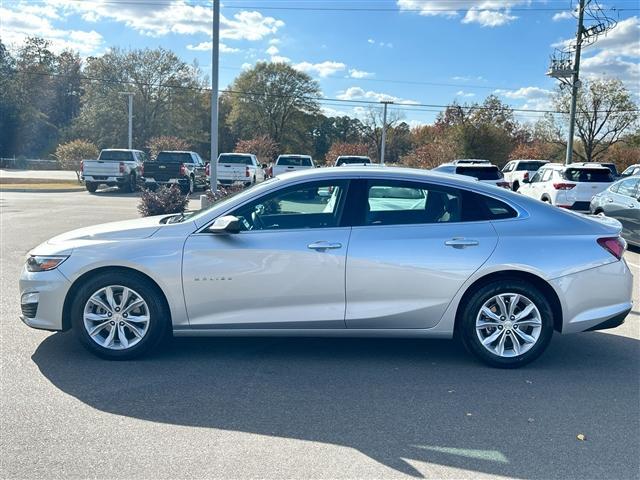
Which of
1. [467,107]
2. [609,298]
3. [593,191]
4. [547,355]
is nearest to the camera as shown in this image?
[609,298]

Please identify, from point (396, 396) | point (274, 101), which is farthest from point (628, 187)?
point (274, 101)

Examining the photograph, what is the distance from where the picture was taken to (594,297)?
15.5ft

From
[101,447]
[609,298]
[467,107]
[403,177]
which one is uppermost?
[467,107]

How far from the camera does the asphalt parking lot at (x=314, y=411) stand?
3.28 meters

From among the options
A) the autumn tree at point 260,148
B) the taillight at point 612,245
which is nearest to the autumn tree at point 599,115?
the autumn tree at point 260,148

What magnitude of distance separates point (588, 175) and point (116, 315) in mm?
14971

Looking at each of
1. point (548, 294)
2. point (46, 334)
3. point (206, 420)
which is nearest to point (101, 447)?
point (206, 420)

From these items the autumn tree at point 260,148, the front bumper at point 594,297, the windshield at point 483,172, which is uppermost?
the autumn tree at point 260,148

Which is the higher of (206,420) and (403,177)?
(403,177)

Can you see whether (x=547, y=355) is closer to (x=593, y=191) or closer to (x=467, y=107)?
(x=593, y=191)

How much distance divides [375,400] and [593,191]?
558 inches

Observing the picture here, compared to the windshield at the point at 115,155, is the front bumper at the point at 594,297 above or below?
below

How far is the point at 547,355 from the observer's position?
204 inches

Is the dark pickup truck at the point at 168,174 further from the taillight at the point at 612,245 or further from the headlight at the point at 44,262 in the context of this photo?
the taillight at the point at 612,245
